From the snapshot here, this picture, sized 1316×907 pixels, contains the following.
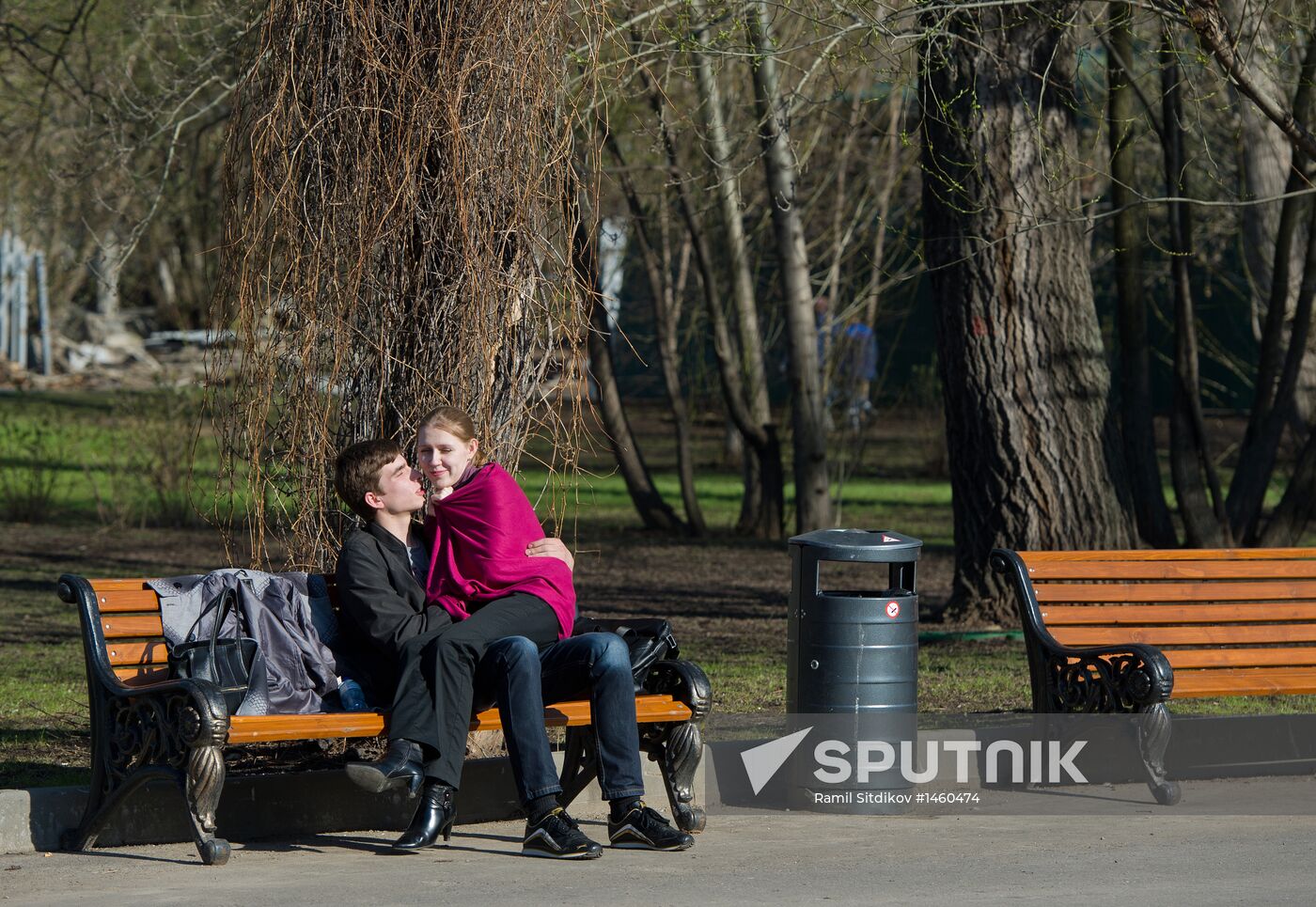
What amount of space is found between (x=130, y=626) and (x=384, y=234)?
5.36ft

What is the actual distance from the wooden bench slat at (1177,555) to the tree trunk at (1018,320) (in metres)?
2.63

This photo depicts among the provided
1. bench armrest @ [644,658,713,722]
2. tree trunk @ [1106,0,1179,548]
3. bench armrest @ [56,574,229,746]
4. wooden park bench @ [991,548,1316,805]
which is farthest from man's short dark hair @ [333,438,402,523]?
tree trunk @ [1106,0,1179,548]

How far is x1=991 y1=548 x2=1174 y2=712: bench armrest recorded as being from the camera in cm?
623

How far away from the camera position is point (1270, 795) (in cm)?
652

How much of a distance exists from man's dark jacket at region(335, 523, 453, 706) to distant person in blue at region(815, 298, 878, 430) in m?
10.1

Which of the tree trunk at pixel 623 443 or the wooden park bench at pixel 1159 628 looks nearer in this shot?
the wooden park bench at pixel 1159 628

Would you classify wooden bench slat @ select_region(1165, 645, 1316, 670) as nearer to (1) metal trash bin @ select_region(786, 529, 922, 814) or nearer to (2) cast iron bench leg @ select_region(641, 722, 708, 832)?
(1) metal trash bin @ select_region(786, 529, 922, 814)

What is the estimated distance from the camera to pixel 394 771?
5301mm

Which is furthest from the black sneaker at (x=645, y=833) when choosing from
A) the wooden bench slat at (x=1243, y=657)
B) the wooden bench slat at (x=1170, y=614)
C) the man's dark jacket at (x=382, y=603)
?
the wooden bench slat at (x=1243, y=657)

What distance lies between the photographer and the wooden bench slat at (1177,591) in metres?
6.88

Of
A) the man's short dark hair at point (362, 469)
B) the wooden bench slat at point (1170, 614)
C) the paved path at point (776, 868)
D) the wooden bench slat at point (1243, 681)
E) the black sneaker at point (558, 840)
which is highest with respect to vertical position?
the man's short dark hair at point (362, 469)

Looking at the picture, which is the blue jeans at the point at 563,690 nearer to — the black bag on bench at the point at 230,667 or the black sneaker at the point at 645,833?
the black sneaker at the point at 645,833

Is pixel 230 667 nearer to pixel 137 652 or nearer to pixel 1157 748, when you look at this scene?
pixel 137 652

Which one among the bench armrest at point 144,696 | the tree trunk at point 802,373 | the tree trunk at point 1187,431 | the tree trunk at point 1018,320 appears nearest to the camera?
the bench armrest at point 144,696
